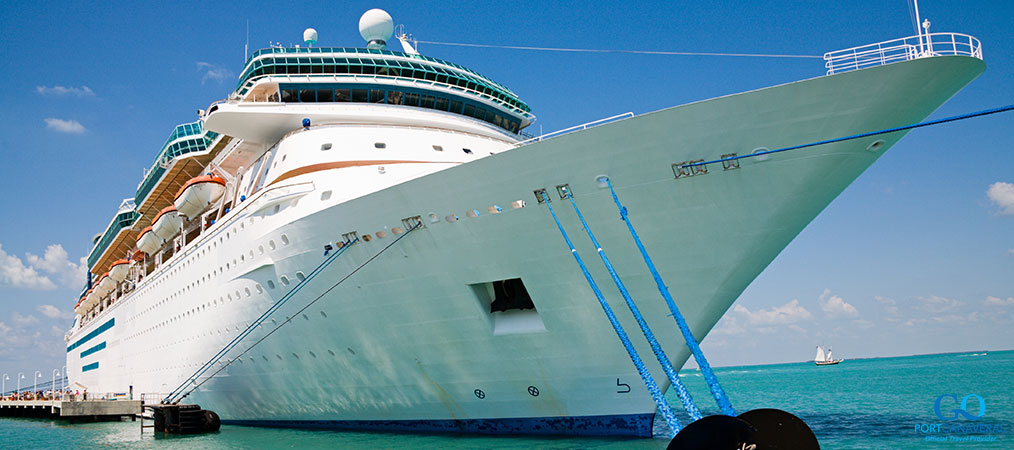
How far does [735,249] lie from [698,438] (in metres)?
6.15

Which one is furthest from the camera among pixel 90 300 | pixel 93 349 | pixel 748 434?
pixel 90 300

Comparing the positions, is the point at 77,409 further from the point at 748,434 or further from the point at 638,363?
the point at 748,434

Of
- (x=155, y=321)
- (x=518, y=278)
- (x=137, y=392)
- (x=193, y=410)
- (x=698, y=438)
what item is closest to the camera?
(x=698, y=438)

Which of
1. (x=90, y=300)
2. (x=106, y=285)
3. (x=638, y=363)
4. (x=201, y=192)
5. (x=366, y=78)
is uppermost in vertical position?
(x=366, y=78)

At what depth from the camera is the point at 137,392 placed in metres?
26.8

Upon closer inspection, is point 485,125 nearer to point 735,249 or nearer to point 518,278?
point 518,278

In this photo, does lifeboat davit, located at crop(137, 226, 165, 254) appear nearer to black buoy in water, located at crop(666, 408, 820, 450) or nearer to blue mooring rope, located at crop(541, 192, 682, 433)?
blue mooring rope, located at crop(541, 192, 682, 433)

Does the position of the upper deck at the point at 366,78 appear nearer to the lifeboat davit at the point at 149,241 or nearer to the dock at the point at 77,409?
the lifeboat davit at the point at 149,241

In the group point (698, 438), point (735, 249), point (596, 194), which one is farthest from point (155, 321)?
point (698, 438)

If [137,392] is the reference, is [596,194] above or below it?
above

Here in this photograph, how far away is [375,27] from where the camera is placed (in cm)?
1984

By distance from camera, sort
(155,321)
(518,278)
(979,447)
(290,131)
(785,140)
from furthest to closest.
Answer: (155,321)
(290,131)
(979,447)
(518,278)
(785,140)

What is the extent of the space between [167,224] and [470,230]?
16.6 meters

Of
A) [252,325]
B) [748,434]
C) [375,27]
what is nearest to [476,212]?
[748,434]
